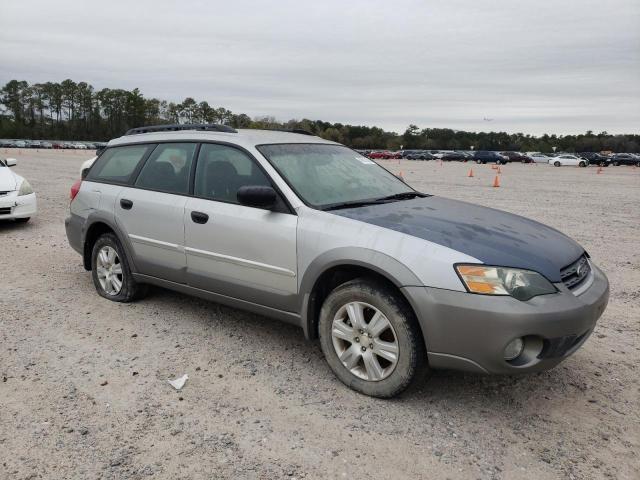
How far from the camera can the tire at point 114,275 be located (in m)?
5.04

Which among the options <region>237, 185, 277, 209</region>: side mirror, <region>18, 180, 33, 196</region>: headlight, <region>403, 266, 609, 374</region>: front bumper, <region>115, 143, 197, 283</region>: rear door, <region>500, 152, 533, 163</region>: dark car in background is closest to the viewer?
<region>403, 266, 609, 374</region>: front bumper

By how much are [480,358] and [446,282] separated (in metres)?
0.46

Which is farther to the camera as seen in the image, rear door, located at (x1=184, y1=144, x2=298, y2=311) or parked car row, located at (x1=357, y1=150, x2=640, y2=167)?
parked car row, located at (x1=357, y1=150, x2=640, y2=167)

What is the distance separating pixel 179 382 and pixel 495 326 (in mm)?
2076

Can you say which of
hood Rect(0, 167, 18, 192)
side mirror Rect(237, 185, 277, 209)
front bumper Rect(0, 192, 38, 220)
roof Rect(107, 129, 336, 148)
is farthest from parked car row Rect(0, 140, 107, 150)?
side mirror Rect(237, 185, 277, 209)

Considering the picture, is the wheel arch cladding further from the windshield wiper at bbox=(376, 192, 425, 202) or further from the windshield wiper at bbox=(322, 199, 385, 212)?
the windshield wiper at bbox=(376, 192, 425, 202)

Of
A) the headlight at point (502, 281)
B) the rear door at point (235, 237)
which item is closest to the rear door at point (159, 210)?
the rear door at point (235, 237)

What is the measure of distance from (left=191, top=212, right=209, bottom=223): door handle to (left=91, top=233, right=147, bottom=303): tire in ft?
3.77

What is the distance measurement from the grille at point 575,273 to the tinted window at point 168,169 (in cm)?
291

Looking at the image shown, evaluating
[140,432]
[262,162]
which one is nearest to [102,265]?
[262,162]

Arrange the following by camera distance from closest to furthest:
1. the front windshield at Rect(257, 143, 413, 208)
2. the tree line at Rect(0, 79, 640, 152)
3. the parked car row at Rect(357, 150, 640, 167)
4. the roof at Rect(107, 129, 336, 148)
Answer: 1. the front windshield at Rect(257, 143, 413, 208)
2. the roof at Rect(107, 129, 336, 148)
3. the parked car row at Rect(357, 150, 640, 167)
4. the tree line at Rect(0, 79, 640, 152)

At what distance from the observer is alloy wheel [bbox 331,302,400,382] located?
10.7 ft

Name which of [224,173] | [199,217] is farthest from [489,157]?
[199,217]

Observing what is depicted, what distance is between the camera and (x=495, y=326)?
113 inches
